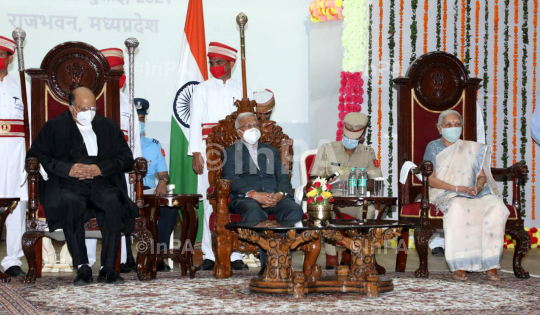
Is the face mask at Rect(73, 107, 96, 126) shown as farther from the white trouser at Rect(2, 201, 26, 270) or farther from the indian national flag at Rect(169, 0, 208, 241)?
the indian national flag at Rect(169, 0, 208, 241)

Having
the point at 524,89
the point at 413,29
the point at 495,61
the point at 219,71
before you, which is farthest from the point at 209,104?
the point at 524,89

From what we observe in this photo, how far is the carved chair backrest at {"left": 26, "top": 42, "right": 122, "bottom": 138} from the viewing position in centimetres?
559

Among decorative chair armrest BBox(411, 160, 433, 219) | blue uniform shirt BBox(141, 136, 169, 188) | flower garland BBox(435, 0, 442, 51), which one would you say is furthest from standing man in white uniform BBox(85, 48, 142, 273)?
flower garland BBox(435, 0, 442, 51)

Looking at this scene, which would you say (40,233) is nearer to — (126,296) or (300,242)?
(126,296)

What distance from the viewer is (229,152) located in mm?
5578

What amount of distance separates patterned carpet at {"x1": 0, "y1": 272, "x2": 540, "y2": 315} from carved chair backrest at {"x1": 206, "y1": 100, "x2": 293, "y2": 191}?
98 cm

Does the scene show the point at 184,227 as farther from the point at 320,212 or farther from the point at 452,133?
the point at 452,133

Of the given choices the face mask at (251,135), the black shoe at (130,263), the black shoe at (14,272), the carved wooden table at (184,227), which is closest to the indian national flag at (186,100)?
the black shoe at (130,263)

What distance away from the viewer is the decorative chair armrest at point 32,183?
4.96m

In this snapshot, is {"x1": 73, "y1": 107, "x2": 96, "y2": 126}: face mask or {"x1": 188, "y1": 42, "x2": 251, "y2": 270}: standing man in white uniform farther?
{"x1": 188, "y1": 42, "x2": 251, "y2": 270}: standing man in white uniform

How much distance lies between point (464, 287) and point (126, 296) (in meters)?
2.05

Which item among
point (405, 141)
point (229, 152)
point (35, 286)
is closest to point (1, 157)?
point (35, 286)

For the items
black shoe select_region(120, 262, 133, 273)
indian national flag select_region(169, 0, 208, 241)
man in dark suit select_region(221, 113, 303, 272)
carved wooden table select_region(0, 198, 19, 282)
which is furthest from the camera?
indian national flag select_region(169, 0, 208, 241)

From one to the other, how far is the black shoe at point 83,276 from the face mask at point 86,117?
1.01 meters
